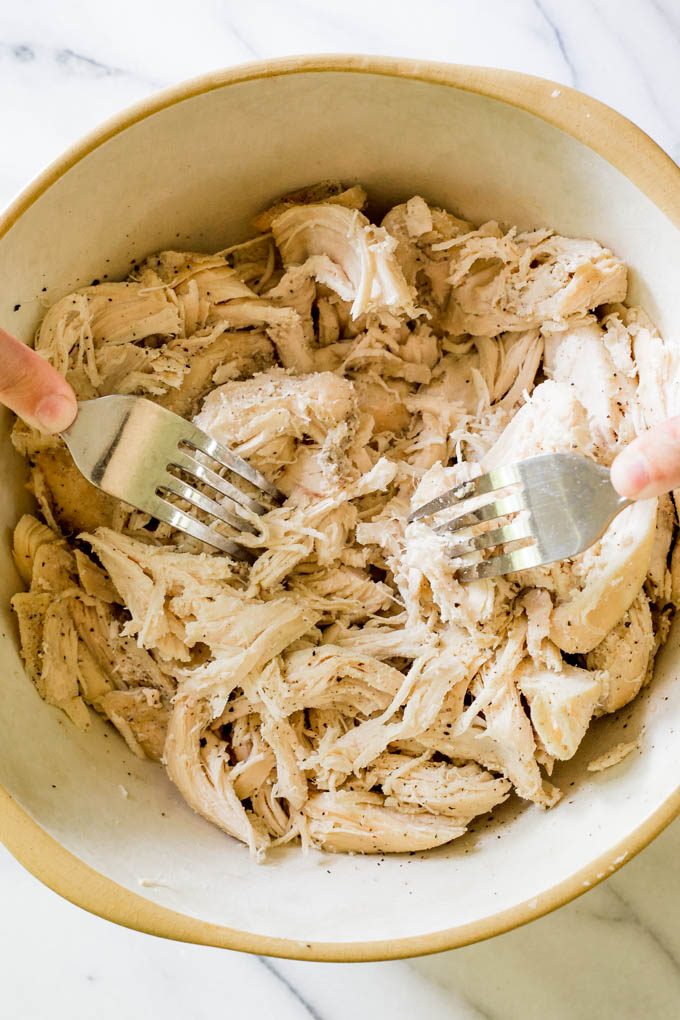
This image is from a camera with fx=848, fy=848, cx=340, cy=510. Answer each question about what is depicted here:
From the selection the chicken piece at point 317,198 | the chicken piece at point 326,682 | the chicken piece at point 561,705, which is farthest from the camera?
the chicken piece at point 317,198

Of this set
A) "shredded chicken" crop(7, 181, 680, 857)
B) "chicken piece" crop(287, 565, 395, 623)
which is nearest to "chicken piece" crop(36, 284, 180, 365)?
"shredded chicken" crop(7, 181, 680, 857)

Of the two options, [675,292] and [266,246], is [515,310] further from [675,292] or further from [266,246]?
[266,246]

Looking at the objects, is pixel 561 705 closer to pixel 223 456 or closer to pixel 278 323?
Result: pixel 223 456

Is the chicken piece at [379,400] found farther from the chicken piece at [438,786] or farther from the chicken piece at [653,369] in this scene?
the chicken piece at [438,786]

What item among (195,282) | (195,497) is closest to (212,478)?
(195,497)

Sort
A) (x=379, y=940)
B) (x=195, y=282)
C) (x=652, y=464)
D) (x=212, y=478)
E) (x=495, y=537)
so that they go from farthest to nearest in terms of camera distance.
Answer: (x=195, y=282), (x=212, y=478), (x=495, y=537), (x=379, y=940), (x=652, y=464)

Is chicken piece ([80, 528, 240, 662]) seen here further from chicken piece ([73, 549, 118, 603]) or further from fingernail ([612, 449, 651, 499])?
fingernail ([612, 449, 651, 499])

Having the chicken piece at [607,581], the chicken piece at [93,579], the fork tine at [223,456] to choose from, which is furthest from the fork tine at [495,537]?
the chicken piece at [93,579]
